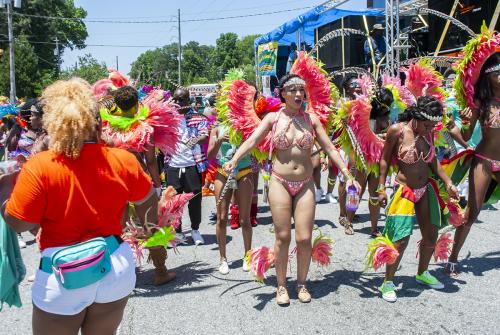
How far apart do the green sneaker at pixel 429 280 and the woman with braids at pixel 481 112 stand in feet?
1.20

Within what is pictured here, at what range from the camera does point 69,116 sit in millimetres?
Answer: 2014

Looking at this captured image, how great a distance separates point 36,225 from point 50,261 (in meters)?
0.21

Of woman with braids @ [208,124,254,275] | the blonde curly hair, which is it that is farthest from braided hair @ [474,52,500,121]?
the blonde curly hair

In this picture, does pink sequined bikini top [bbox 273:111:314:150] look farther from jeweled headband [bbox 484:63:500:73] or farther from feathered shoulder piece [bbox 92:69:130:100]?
feathered shoulder piece [bbox 92:69:130:100]

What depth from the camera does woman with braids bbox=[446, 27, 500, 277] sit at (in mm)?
4355

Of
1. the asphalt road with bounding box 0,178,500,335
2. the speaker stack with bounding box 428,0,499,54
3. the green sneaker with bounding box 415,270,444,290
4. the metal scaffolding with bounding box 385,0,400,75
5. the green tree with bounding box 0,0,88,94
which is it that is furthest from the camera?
the green tree with bounding box 0,0,88,94

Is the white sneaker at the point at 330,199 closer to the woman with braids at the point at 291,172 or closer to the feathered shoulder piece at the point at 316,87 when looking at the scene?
the feathered shoulder piece at the point at 316,87

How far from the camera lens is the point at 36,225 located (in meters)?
2.12

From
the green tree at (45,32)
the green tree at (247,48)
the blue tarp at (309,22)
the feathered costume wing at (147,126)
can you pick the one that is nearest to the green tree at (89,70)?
the green tree at (45,32)

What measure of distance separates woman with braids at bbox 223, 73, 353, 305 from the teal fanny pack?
1.89 metres

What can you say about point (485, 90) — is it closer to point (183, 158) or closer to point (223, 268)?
point (223, 268)

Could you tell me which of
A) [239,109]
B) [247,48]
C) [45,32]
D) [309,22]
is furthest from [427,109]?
[247,48]

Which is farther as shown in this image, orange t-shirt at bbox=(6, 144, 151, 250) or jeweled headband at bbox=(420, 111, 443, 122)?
jeweled headband at bbox=(420, 111, 443, 122)

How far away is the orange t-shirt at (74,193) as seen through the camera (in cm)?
196
